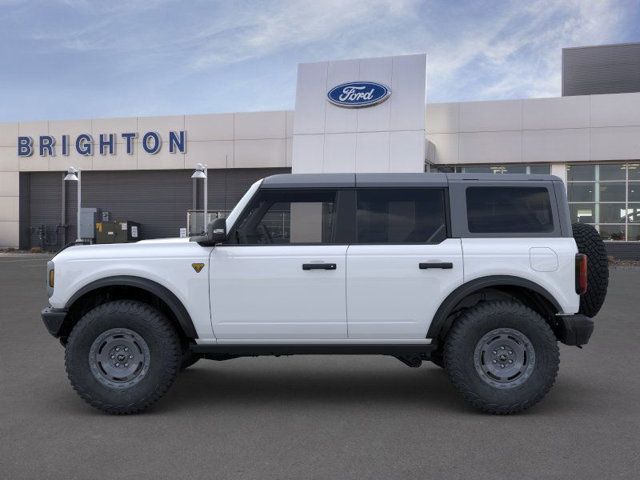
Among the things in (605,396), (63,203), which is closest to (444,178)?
(605,396)

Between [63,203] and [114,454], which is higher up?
[63,203]

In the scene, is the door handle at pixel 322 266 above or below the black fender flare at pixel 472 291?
above

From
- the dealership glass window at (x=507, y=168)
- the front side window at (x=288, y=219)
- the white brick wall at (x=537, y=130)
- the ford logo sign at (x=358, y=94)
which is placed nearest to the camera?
the front side window at (x=288, y=219)

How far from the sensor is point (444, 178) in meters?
5.44

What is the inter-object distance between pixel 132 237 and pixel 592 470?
106 feet

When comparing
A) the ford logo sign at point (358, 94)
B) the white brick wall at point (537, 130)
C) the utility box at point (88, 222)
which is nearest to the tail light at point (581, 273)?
the ford logo sign at point (358, 94)

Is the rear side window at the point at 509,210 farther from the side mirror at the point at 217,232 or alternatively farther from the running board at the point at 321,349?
the side mirror at the point at 217,232

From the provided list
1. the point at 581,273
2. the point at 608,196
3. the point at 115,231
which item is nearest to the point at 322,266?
the point at 581,273

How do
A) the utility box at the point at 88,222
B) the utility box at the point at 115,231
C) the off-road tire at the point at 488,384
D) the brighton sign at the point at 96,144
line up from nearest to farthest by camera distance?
1. the off-road tire at the point at 488,384
2. the utility box at the point at 115,231
3. the brighton sign at the point at 96,144
4. the utility box at the point at 88,222

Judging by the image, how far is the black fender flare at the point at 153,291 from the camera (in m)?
5.20

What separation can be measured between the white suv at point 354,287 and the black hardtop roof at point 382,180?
0.06 feet

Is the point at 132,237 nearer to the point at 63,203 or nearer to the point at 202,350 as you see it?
the point at 63,203

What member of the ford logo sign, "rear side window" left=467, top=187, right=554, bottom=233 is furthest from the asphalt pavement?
the ford logo sign

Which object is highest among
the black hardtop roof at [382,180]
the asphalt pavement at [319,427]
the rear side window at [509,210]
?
the black hardtop roof at [382,180]
